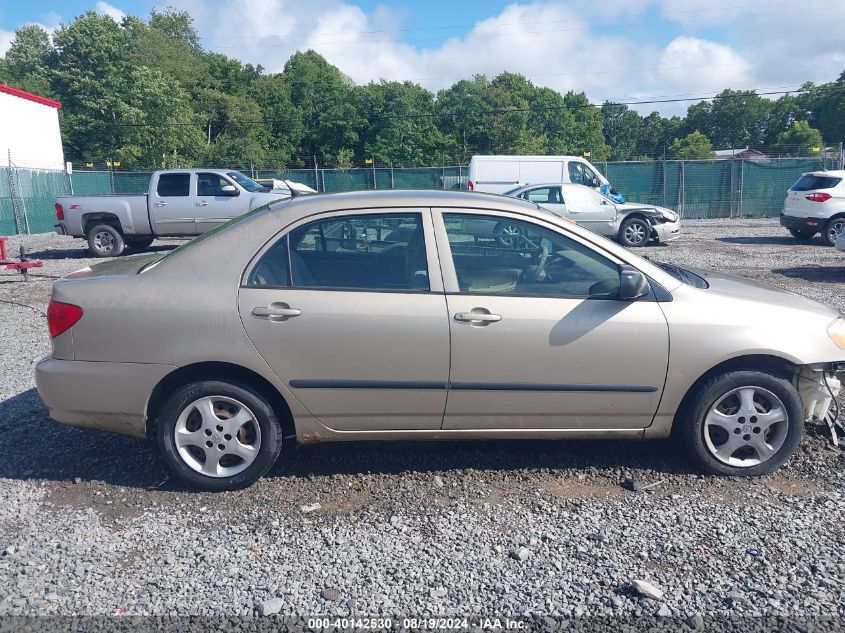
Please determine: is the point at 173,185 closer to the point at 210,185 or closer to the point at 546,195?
the point at 210,185

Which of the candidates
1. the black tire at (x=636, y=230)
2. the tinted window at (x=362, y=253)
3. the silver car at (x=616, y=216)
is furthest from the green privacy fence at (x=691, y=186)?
the tinted window at (x=362, y=253)

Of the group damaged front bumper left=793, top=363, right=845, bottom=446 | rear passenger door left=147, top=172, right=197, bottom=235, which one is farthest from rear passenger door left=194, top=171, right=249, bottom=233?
damaged front bumper left=793, top=363, right=845, bottom=446

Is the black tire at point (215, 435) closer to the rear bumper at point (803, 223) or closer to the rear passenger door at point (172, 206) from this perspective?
Answer: the rear passenger door at point (172, 206)

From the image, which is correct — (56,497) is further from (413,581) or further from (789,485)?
(789,485)

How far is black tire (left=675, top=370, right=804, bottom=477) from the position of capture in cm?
392

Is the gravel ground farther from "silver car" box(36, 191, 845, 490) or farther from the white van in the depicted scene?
the white van

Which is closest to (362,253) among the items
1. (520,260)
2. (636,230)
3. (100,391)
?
(520,260)

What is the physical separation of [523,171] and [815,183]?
829 cm

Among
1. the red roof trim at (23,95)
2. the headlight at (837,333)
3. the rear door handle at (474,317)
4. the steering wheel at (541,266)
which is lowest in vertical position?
the headlight at (837,333)

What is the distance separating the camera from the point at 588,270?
397cm

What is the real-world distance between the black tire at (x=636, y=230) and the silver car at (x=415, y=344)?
12.4 m

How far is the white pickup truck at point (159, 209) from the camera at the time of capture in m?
15.6

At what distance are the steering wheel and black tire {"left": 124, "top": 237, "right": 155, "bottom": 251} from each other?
46.9 ft

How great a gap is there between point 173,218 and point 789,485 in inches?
572
